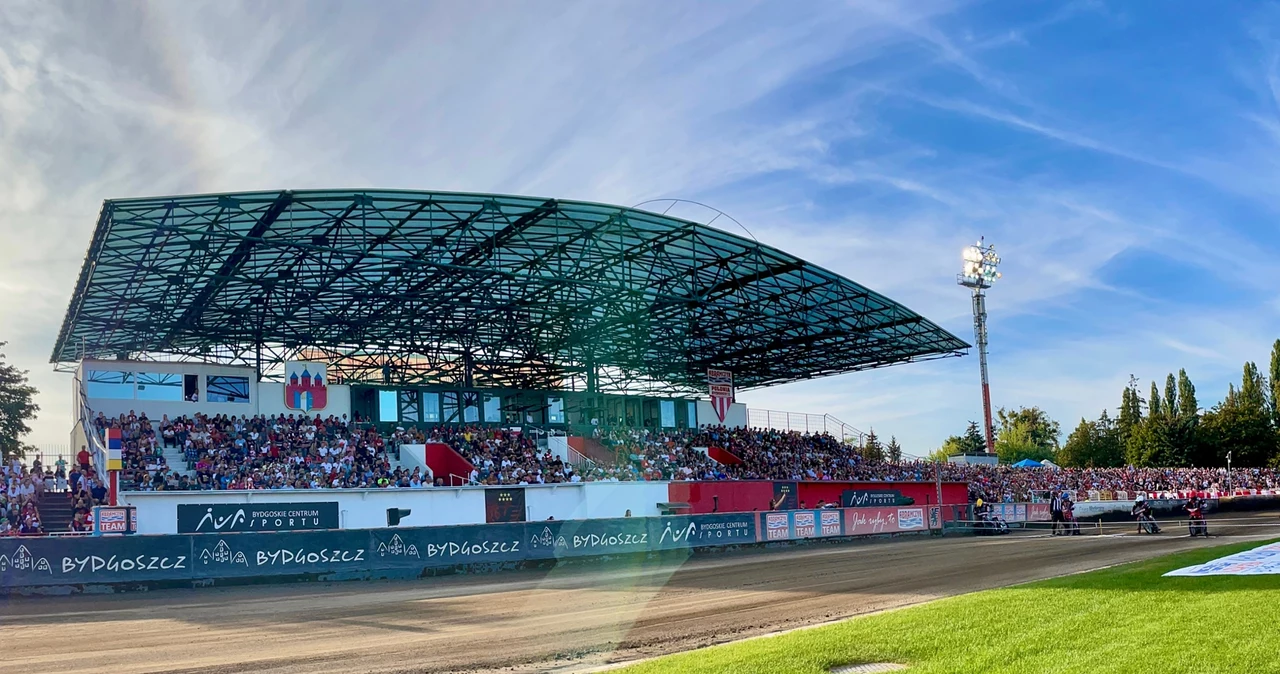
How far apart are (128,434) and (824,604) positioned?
26635 mm

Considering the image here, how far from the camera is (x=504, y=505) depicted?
36719 mm

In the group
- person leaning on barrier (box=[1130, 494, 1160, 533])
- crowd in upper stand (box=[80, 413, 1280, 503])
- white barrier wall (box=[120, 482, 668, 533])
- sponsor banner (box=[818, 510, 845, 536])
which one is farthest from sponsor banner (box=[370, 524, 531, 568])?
person leaning on barrier (box=[1130, 494, 1160, 533])

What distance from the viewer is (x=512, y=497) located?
121 ft

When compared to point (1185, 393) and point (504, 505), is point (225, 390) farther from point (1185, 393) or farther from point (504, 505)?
point (1185, 393)

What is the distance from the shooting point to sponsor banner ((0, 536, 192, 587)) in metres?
21.1

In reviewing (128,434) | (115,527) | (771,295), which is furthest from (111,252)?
(771,295)

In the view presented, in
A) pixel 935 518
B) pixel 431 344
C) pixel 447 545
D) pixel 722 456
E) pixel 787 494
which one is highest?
pixel 431 344

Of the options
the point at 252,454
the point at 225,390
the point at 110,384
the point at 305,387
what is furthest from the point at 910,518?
the point at 110,384

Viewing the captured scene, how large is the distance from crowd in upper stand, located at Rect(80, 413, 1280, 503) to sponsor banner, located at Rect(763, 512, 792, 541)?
7.96 meters

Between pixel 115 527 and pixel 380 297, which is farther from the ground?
pixel 380 297

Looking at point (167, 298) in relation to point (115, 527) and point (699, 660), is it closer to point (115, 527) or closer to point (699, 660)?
point (115, 527)

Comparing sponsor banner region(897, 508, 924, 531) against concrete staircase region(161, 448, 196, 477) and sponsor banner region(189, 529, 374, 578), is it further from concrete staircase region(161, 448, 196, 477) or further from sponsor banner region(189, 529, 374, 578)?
concrete staircase region(161, 448, 196, 477)

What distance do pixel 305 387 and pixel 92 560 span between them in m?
20.7

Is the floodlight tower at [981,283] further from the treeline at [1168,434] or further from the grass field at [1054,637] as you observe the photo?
the grass field at [1054,637]
